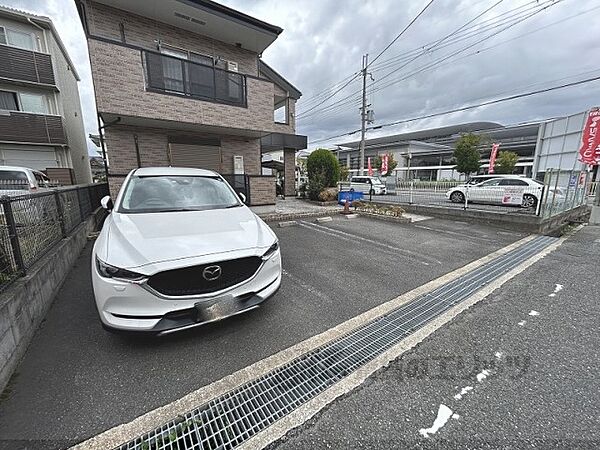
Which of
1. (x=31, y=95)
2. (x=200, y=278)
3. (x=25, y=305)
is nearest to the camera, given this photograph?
(x=200, y=278)

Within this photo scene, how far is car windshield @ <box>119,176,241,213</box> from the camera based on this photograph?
A: 10.4ft

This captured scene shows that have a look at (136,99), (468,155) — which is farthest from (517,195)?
(468,155)

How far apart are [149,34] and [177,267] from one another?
343 inches

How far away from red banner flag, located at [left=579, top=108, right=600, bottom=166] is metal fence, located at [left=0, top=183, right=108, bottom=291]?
14974 mm

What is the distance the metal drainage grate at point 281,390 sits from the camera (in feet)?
4.89

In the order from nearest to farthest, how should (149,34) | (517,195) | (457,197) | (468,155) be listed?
1. (149,34)
2. (517,195)
3. (457,197)
4. (468,155)

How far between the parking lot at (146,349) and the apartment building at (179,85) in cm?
430

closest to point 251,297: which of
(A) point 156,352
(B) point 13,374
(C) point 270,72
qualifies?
(A) point 156,352

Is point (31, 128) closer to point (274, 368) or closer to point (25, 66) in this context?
point (25, 66)

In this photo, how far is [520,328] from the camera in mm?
2596

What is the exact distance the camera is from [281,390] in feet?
6.06

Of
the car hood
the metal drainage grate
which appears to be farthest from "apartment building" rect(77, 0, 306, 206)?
the metal drainage grate

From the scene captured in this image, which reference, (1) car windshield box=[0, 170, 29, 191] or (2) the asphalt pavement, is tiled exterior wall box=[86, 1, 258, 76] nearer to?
(1) car windshield box=[0, 170, 29, 191]

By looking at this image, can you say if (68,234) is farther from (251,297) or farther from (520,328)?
(520,328)
